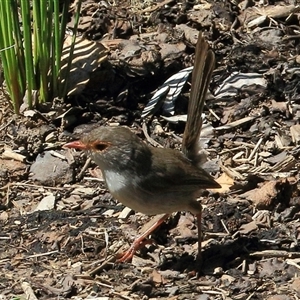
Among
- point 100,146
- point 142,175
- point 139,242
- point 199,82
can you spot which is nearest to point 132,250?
point 139,242

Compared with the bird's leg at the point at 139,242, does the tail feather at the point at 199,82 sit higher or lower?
higher

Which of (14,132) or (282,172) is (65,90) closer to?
(14,132)

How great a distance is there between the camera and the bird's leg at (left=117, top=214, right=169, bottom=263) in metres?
6.55

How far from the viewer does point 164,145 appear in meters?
8.00

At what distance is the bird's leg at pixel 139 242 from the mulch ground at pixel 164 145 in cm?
7

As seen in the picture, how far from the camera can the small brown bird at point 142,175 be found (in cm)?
633

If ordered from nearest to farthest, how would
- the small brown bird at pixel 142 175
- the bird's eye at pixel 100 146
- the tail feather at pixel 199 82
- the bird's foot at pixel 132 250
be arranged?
the small brown bird at pixel 142 175 < the bird's eye at pixel 100 146 < the bird's foot at pixel 132 250 < the tail feather at pixel 199 82

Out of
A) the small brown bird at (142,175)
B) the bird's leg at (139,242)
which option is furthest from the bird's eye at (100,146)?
the bird's leg at (139,242)

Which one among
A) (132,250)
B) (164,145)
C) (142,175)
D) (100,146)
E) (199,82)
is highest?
(199,82)

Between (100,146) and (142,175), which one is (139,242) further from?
(100,146)

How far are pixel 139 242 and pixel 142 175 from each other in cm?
57

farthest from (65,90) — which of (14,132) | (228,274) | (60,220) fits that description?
(228,274)

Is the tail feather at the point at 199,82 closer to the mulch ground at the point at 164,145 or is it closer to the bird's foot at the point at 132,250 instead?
the mulch ground at the point at 164,145

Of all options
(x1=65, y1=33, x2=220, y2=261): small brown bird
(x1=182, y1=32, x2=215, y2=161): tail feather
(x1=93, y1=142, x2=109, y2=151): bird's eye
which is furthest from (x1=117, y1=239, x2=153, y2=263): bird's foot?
(x1=182, y1=32, x2=215, y2=161): tail feather
